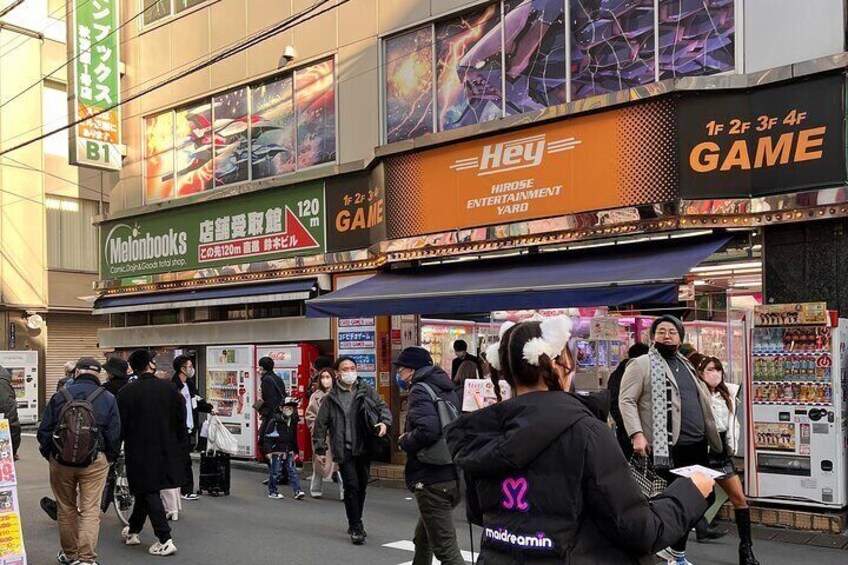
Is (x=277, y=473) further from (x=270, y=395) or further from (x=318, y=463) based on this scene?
(x=270, y=395)

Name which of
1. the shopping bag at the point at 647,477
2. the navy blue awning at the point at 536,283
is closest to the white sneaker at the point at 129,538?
the navy blue awning at the point at 536,283

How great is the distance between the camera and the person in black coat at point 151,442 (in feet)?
24.5

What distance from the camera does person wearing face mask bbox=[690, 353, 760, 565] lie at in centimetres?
630

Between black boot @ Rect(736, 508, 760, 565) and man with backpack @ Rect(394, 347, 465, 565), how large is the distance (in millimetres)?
2461

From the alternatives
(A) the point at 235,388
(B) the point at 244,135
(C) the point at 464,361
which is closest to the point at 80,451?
(C) the point at 464,361

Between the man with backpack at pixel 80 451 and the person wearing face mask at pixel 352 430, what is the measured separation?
220cm

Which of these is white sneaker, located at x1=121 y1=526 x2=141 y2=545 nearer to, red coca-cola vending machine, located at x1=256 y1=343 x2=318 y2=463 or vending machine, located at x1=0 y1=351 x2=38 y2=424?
red coca-cola vending machine, located at x1=256 y1=343 x2=318 y2=463

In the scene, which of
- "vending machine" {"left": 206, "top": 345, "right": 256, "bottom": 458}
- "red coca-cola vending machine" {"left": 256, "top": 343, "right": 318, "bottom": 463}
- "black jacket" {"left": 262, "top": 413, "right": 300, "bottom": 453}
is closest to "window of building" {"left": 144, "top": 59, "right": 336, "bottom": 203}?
"red coca-cola vending machine" {"left": 256, "top": 343, "right": 318, "bottom": 463}

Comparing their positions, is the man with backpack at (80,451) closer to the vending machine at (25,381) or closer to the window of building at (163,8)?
the window of building at (163,8)

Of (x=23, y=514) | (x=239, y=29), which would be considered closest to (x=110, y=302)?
(x=239, y=29)

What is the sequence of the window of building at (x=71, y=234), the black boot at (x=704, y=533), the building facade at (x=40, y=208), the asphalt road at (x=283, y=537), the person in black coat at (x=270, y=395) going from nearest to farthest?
the asphalt road at (x=283, y=537) → the black boot at (x=704, y=533) → the person in black coat at (x=270, y=395) → the building facade at (x=40, y=208) → the window of building at (x=71, y=234)

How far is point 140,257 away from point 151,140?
2.71 metres

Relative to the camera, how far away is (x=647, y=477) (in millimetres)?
5887

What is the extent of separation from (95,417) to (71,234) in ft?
67.2
